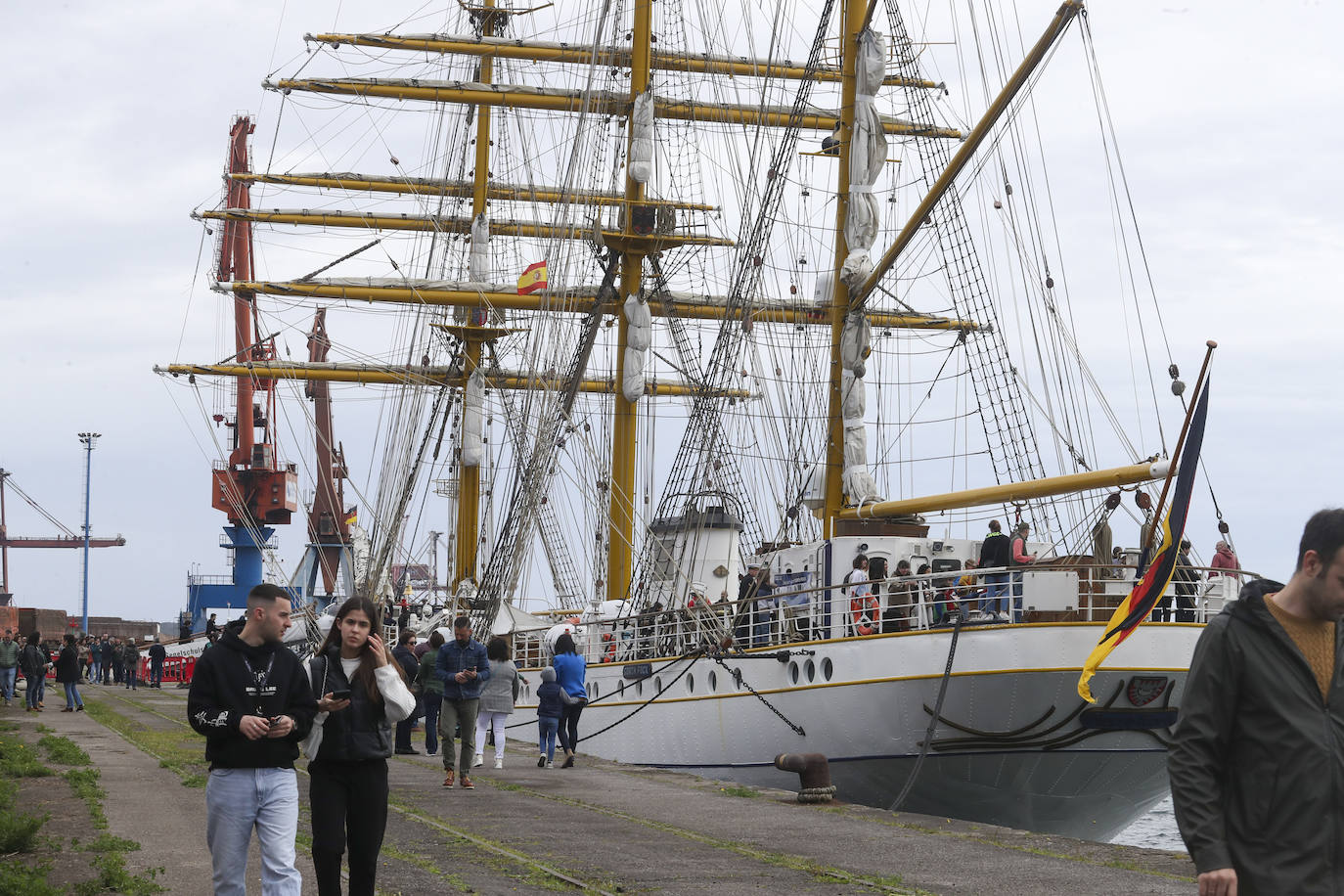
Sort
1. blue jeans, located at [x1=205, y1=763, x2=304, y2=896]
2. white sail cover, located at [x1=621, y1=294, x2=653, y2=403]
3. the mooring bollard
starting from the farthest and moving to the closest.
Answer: white sail cover, located at [x1=621, y1=294, x2=653, y2=403] → the mooring bollard → blue jeans, located at [x1=205, y1=763, x2=304, y2=896]

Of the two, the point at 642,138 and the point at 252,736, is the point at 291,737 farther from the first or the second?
the point at 642,138

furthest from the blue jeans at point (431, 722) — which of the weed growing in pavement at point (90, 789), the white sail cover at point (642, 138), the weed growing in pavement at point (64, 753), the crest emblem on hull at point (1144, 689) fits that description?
the white sail cover at point (642, 138)

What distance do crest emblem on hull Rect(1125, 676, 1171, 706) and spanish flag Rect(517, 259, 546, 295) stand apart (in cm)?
2286

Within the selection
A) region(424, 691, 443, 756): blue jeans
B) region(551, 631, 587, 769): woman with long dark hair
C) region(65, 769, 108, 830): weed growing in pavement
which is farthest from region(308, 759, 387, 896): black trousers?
region(424, 691, 443, 756): blue jeans

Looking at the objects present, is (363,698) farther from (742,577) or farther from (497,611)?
(497,611)

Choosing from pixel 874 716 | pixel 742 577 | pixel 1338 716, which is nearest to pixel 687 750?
pixel 742 577

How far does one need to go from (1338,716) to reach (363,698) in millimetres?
4104

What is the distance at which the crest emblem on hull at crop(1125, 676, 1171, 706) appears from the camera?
16406 millimetres

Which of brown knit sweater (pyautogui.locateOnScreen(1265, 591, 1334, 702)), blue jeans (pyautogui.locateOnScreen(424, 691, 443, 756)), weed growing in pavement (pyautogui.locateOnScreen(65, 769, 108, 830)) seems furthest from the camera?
blue jeans (pyautogui.locateOnScreen(424, 691, 443, 756))

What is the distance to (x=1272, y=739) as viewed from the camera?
4.49 meters

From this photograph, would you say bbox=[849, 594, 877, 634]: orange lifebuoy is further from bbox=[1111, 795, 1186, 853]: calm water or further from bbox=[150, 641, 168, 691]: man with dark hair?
bbox=[150, 641, 168, 691]: man with dark hair

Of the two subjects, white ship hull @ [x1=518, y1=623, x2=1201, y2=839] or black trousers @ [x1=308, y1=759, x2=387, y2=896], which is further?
white ship hull @ [x1=518, y1=623, x2=1201, y2=839]

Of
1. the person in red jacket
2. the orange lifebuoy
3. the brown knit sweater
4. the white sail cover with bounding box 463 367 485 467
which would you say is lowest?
the brown knit sweater

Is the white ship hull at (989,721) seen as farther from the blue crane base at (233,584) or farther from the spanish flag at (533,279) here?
the blue crane base at (233,584)
